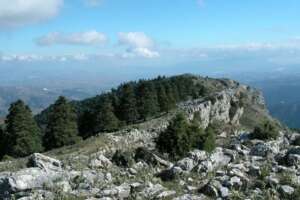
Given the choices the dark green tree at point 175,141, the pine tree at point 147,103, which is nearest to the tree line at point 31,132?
the pine tree at point 147,103

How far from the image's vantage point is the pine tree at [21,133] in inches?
2432

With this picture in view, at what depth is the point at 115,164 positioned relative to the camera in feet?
90.5

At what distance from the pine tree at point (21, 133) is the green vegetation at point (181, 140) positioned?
29333 mm

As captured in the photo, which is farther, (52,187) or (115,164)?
(115,164)

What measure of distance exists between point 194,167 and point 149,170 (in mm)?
2423

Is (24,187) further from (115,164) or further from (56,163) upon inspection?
(115,164)

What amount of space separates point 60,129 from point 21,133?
17.1ft

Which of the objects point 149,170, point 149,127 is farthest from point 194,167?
point 149,127

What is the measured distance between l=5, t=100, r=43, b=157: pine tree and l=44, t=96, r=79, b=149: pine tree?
1.78m

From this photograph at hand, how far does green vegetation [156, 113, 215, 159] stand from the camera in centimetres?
3584

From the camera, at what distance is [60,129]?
64000mm

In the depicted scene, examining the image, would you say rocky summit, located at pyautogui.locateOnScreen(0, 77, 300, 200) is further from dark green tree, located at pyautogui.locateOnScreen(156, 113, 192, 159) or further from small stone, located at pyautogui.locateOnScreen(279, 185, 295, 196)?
dark green tree, located at pyautogui.locateOnScreen(156, 113, 192, 159)

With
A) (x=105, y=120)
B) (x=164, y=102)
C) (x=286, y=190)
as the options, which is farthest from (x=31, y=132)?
(x=286, y=190)

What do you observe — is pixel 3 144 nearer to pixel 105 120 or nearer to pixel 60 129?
pixel 60 129
